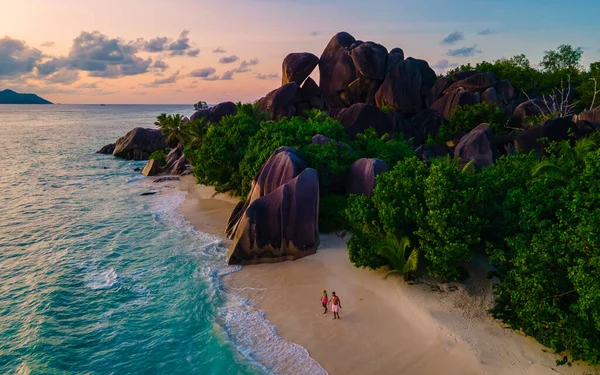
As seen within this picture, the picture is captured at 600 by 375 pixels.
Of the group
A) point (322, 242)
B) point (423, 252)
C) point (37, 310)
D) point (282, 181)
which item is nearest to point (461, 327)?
point (423, 252)

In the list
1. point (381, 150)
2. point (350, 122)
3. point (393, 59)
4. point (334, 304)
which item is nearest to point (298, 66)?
point (393, 59)

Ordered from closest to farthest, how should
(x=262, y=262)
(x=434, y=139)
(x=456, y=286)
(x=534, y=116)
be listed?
(x=456, y=286)
(x=262, y=262)
(x=534, y=116)
(x=434, y=139)

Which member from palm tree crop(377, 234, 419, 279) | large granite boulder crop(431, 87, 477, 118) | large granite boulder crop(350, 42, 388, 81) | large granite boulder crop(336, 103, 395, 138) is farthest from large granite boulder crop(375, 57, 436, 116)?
palm tree crop(377, 234, 419, 279)

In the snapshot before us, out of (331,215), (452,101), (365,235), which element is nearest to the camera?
(365,235)

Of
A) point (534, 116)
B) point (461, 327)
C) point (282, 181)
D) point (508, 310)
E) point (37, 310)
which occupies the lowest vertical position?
point (37, 310)

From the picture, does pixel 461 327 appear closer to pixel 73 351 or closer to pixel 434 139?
pixel 73 351

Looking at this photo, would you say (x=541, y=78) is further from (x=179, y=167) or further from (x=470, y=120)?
(x=179, y=167)

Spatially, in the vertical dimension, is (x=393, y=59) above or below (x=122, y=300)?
above
